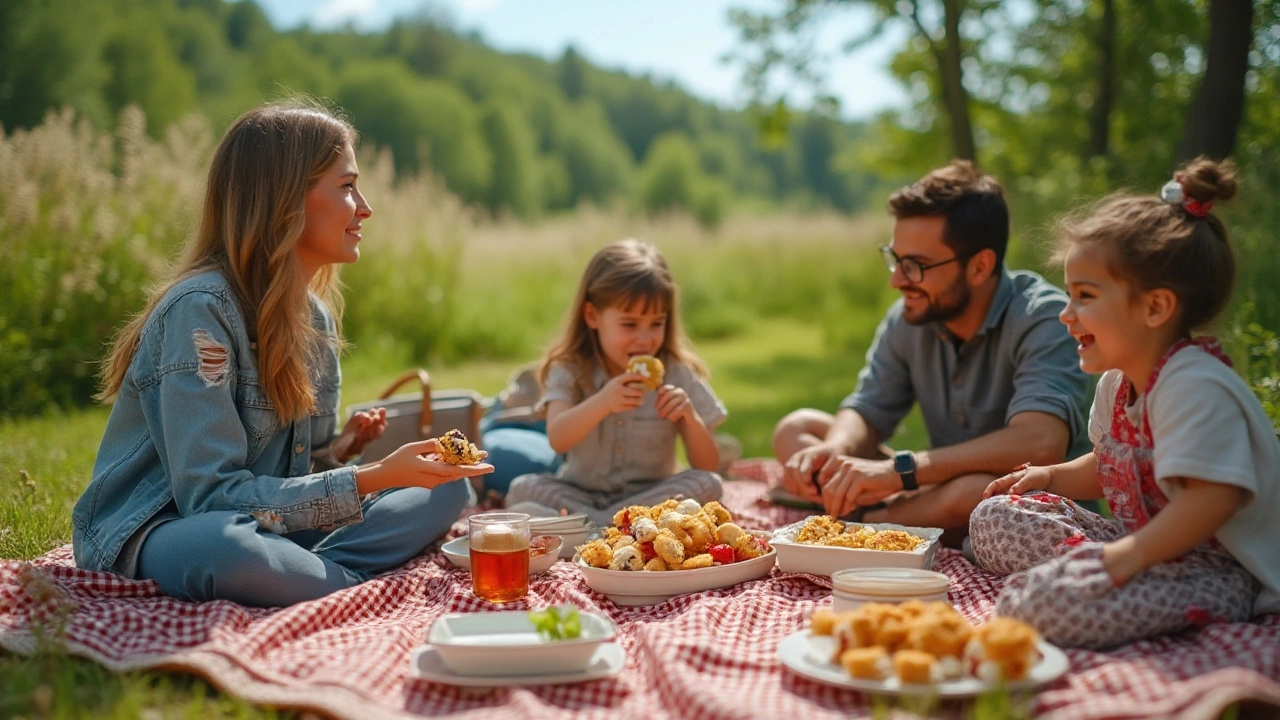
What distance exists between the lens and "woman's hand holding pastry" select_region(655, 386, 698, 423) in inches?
180

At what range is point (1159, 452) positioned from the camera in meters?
2.88

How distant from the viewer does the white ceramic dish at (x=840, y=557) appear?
3535mm

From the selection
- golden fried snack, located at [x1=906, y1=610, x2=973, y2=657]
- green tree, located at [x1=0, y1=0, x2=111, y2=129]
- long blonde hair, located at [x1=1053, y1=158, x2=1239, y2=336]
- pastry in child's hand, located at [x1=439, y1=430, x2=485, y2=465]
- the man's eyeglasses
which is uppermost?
green tree, located at [x1=0, y1=0, x2=111, y2=129]

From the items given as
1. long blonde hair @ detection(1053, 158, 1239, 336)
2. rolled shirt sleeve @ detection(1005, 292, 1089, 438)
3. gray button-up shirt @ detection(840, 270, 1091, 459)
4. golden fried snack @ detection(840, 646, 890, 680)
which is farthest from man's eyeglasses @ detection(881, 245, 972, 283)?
golden fried snack @ detection(840, 646, 890, 680)

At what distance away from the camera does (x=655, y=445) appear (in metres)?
4.90

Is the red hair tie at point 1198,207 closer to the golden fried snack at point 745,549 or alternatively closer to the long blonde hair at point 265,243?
the golden fried snack at point 745,549

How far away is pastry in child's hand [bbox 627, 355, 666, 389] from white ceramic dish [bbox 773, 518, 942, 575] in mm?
946

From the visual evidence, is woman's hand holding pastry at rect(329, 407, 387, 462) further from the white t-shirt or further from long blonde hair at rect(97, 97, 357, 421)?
the white t-shirt

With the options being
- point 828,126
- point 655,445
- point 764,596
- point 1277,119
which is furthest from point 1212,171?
point 828,126

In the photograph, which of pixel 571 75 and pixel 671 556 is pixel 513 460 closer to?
pixel 671 556

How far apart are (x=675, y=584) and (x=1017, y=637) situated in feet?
4.47

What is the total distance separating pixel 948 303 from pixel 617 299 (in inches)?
59.1

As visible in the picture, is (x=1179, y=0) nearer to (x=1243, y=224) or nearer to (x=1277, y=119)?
(x=1277, y=119)

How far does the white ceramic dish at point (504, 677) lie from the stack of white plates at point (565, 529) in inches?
50.3
